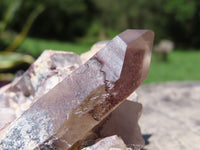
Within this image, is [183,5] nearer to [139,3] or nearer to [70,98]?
[139,3]

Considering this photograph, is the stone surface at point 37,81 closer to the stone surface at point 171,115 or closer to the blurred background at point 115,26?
the stone surface at point 171,115

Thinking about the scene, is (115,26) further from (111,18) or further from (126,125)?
(126,125)

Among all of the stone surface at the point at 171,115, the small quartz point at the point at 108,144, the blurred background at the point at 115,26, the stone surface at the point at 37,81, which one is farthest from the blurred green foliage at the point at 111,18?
the small quartz point at the point at 108,144

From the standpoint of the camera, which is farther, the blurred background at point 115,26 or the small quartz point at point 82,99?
the blurred background at point 115,26

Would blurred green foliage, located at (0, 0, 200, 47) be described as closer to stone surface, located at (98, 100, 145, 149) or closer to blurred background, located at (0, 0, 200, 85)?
blurred background, located at (0, 0, 200, 85)

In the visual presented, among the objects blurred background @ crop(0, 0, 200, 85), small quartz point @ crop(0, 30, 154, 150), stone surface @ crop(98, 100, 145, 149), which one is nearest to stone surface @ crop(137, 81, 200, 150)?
stone surface @ crop(98, 100, 145, 149)

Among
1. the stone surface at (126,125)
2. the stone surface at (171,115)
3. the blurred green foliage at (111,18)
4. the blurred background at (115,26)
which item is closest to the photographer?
the stone surface at (126,125)

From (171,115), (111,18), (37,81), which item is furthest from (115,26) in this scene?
(37,81)
